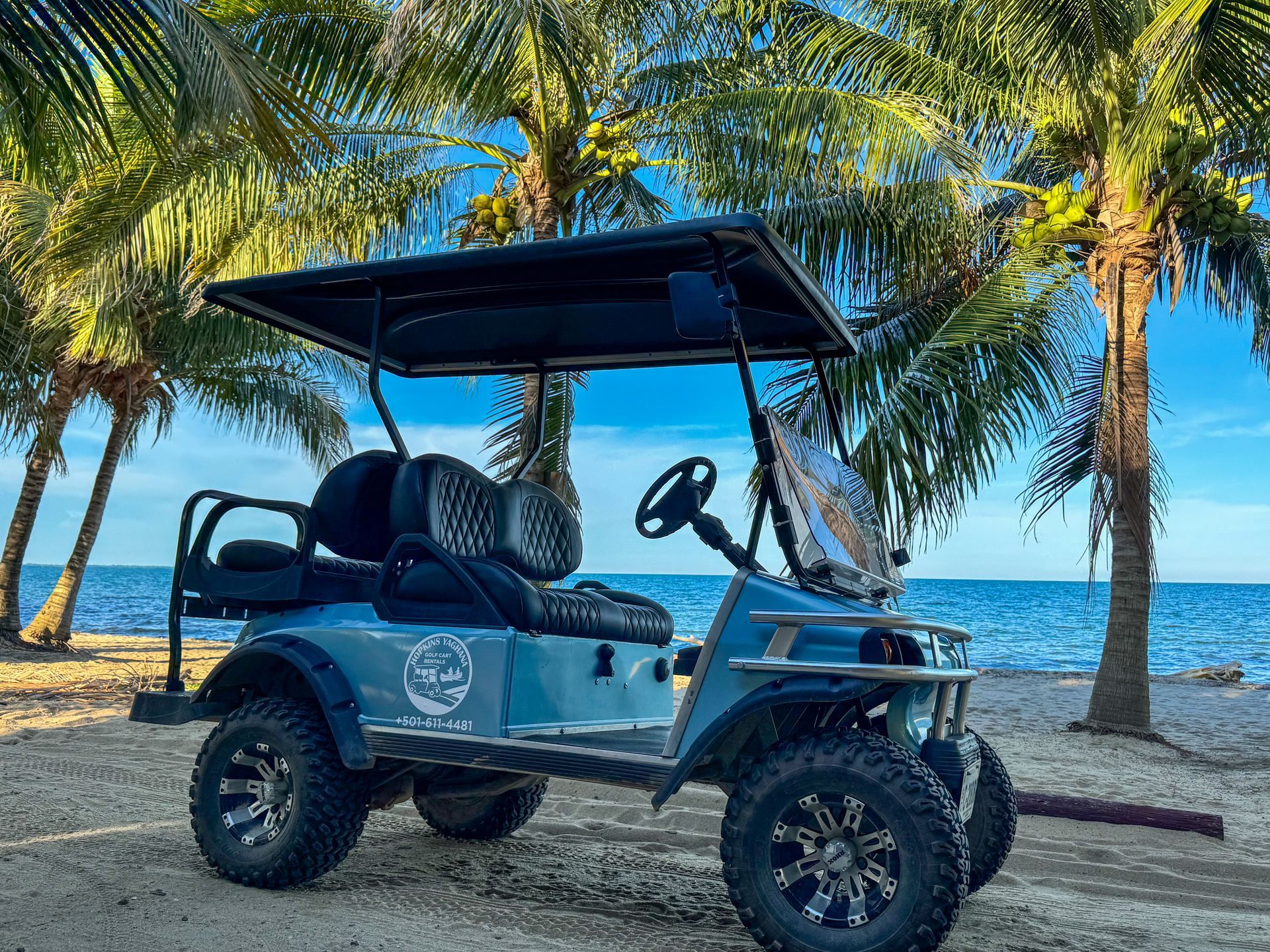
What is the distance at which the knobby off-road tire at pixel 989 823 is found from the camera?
3771 millimetres

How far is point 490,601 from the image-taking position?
377 cm

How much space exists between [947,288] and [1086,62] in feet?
8.39

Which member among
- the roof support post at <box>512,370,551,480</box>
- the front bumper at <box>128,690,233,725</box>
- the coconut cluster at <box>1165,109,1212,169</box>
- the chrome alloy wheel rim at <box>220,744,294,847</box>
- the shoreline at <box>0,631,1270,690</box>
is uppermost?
the coconut cluster at <box>1165,109,1212,169</box>

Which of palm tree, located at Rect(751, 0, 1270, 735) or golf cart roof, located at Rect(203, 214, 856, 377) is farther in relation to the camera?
palm tree, located at Rect(751, 0, 1270, 735)

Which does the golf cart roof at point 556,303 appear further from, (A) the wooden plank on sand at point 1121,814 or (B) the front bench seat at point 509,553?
(A) the wooden plank on sand at point 1121,814

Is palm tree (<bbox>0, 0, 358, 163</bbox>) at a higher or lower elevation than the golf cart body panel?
higher

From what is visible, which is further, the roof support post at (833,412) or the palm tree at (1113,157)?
the palm tree at (1113,157)

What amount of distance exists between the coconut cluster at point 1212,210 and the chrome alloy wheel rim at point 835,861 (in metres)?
8.70

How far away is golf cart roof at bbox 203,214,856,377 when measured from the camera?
3576 millimetres

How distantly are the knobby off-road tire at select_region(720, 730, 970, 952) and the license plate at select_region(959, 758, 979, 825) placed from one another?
0.24 meters

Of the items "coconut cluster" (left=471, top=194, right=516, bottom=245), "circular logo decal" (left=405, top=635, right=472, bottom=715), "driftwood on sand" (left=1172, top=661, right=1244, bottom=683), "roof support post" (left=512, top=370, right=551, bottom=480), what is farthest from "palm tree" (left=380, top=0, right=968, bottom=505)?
"driftwood on sand" (left=1172, top=661, right=1244, bottom=683)

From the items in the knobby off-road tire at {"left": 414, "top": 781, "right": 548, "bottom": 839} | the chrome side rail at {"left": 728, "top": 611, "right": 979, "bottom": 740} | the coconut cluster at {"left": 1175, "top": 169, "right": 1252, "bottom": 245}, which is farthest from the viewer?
the coconut cluster at {"left": 1175, "top": 169, "right": 1252, "bottom": 245}

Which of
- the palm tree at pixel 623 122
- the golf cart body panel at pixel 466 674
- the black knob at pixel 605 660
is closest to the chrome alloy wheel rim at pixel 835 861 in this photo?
the golf cart body panel at pixel 466 674

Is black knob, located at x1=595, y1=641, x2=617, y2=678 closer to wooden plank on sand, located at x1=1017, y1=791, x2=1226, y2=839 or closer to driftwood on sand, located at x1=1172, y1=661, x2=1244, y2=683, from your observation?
wooden plank on sand, located at x1=1017, y1=791, x2=1226, y2=839
